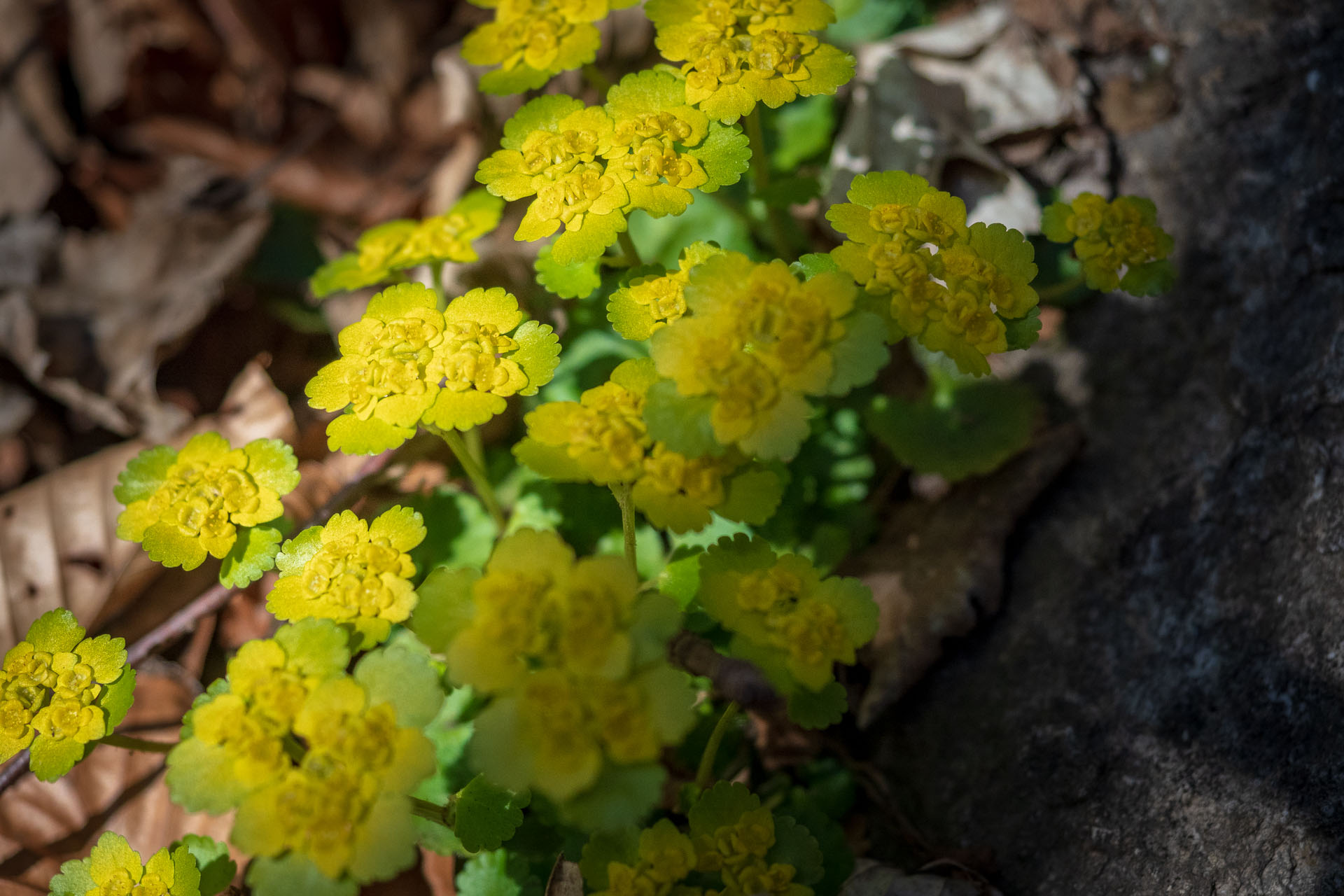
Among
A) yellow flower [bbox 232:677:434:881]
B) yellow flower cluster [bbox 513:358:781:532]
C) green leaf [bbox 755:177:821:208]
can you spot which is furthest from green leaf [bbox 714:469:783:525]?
green leaf [bbox 755:177:821:208]

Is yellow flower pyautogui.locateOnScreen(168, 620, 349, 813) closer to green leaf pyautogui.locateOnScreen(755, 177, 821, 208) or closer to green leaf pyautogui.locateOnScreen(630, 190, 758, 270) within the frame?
green leaf pyautogui.locateOnScreen(755, 177, 821, 208)

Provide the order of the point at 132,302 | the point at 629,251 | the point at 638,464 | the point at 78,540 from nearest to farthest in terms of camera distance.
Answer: the point at 638,464
the point at 629,251
the point at 78,540
the point at 132,302

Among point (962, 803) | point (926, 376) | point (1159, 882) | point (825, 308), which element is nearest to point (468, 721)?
point (962, 803)

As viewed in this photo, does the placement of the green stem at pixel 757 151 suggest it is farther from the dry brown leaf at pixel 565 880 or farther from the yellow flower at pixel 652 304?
the dry brown leaf at pixel 565 880

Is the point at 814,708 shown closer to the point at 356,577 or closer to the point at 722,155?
the point at 356,577

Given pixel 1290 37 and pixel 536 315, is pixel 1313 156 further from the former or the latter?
pixel 536 315

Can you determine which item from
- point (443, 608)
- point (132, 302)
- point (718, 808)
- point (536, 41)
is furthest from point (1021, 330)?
point (132, 302)
